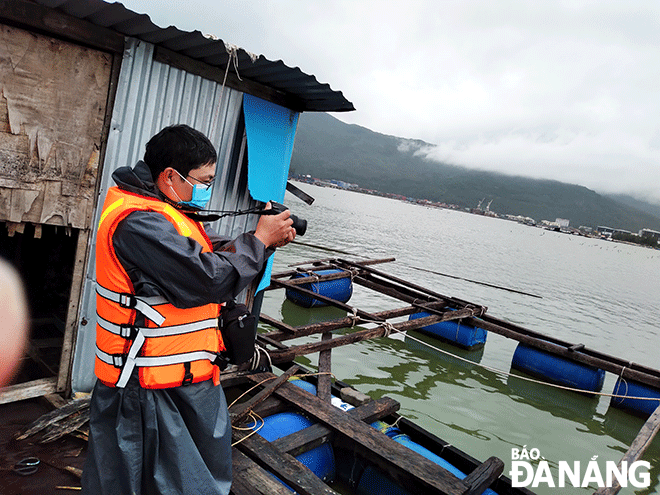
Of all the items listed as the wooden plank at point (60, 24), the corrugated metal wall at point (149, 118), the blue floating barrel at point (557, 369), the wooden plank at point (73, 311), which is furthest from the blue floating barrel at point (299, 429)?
the blue floating barrel at point (557, 369)

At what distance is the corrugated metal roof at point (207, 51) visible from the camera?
3.91 metres

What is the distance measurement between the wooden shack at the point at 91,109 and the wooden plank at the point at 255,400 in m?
1.72

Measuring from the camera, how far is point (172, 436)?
2453mm

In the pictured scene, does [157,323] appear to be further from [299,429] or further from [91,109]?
[299,429]

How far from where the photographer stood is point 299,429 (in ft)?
17.4

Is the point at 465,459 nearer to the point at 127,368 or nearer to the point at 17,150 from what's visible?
the point at 127,368

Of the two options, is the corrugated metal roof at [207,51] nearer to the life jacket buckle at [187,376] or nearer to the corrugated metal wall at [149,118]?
the corrugated metal wall at [149,118]

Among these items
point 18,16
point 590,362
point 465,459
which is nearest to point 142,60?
point 18,16

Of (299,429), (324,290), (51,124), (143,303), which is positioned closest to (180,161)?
(143,303)

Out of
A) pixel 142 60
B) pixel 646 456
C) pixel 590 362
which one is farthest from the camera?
pixel 590 362

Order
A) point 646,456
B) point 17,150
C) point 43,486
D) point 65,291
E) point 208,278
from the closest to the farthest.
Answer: point 208,278, point 43,486, point 17,150, point 65,291, point 646,456

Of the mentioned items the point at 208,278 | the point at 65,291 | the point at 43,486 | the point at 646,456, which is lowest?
the point at 646,456

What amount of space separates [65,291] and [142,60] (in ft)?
14.3

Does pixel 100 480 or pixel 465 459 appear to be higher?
pixel 100 480
